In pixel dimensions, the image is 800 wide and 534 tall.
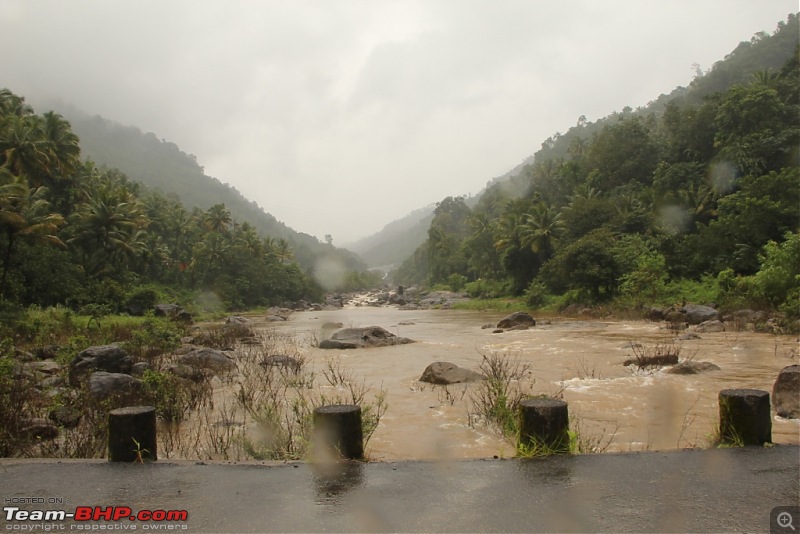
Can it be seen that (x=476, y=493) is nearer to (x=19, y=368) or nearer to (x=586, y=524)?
(x=586, y=524)

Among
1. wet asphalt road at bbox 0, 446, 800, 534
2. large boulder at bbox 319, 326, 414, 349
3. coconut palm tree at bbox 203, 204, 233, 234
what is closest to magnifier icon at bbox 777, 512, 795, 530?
wet asphalt road at bbox 0, 446, 800, 534

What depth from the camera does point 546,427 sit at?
4242mm

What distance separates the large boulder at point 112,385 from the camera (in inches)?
319

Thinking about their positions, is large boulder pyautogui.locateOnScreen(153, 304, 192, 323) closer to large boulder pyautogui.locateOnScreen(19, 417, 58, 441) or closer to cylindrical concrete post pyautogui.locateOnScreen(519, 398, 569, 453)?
large boulder pyautogui.locateOnScreen(19, 417, 58, 441)

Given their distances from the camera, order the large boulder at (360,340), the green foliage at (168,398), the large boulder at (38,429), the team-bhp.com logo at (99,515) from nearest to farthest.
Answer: the team-bhp.com logo at (99,515), the large boulder at (38,429), the green foliage at (168,398), the large boulder at (360,340)

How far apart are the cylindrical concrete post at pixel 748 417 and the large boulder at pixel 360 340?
1338 centimetres

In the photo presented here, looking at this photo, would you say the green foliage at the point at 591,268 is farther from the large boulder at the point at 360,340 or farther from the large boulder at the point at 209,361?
the large boulder at the point at 209,361

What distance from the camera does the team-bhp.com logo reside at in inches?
126

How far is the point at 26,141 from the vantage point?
32.1 m

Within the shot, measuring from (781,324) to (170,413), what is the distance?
17.2 meters

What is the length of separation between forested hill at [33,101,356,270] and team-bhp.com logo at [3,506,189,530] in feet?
407

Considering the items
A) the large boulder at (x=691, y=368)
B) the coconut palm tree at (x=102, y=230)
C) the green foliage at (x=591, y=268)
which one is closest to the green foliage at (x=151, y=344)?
the large boulder at (x=691, y=368)

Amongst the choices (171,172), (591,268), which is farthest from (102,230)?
(171,172)

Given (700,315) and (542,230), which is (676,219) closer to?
(542,230)
